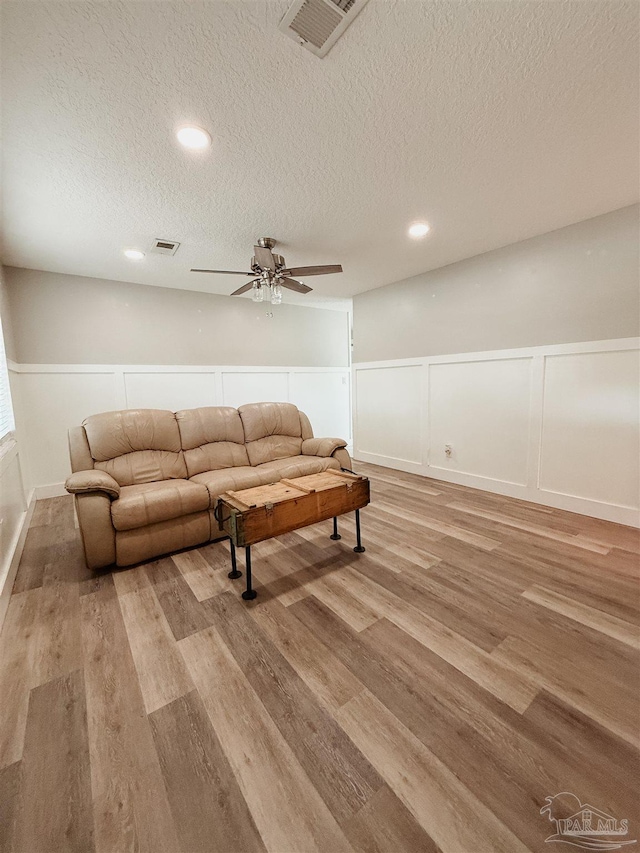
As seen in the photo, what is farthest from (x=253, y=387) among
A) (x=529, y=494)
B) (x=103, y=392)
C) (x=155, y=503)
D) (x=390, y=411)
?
(x=529, y=494)

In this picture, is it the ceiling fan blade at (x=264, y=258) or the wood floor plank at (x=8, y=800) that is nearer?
the wood floor plank at (x=8, y=800)

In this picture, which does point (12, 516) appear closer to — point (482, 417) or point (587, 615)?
point (587, 615)

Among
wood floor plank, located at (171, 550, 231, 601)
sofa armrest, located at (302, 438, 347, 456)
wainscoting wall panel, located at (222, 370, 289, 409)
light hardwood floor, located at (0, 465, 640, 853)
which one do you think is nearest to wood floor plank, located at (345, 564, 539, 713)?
light hardwood floor, located at (0, 465, 640, 853)

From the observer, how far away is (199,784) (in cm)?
104

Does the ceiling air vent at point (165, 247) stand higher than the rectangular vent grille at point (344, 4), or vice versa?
the ceiling air vent at point (165, 247)

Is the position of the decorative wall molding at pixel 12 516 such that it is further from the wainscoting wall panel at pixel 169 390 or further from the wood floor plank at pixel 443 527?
the wood floor plank at pixel 443 527

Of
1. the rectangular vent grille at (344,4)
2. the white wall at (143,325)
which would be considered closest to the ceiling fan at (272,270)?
the rectangular vent grille at (344,4)

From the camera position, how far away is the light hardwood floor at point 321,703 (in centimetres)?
95

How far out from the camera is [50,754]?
3.72ft

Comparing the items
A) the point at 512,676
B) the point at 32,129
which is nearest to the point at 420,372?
the point at 512,676

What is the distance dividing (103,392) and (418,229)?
3991 millimetres

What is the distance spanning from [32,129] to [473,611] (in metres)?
3.45

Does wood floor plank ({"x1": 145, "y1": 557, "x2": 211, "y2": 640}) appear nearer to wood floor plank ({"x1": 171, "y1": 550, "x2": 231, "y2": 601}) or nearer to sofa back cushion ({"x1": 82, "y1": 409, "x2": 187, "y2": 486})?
wood floor plank ({"x1": 171, "y1": 550, "x2": 231, "y2": 601})

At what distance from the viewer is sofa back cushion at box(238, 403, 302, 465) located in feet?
11.5
